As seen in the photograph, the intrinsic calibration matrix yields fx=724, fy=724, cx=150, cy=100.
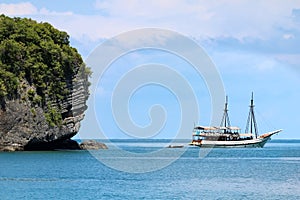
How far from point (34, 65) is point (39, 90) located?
3.31m

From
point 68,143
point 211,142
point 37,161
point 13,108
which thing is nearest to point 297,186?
point 37,161

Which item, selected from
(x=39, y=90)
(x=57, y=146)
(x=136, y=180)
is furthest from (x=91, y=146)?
(x=136, y=180)

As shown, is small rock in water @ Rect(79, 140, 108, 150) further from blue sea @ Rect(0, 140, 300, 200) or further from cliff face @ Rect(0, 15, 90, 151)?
blue sea @ Rect(0, 140, 300, 200)

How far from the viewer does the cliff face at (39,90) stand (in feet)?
269

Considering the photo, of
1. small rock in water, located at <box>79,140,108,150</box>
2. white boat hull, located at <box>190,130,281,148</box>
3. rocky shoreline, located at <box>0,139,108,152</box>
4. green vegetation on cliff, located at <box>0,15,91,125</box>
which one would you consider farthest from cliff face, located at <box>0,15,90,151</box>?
white boat hull, located at <box>190,130,281,148</box>

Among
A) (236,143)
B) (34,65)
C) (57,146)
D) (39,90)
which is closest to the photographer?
(34,65)

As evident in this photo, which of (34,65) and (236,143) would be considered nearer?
(34,65)

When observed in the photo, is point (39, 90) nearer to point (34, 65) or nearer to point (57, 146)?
point (34, 65)

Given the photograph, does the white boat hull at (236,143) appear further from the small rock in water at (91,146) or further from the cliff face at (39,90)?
the cliff face at (39,90)

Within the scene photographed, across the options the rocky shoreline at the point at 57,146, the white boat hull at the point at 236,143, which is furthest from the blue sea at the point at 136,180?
the white boat hull at the point at 236,143

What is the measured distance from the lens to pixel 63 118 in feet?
293

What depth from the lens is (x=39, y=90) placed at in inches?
3396

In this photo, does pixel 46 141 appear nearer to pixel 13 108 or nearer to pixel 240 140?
pixel 13 108

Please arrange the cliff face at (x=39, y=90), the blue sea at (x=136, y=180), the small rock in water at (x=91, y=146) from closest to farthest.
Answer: the blue sea at (x=136, y=180)
the cliff face at (x=39, y=90)
the small rock in water at (x=91, y=146)
